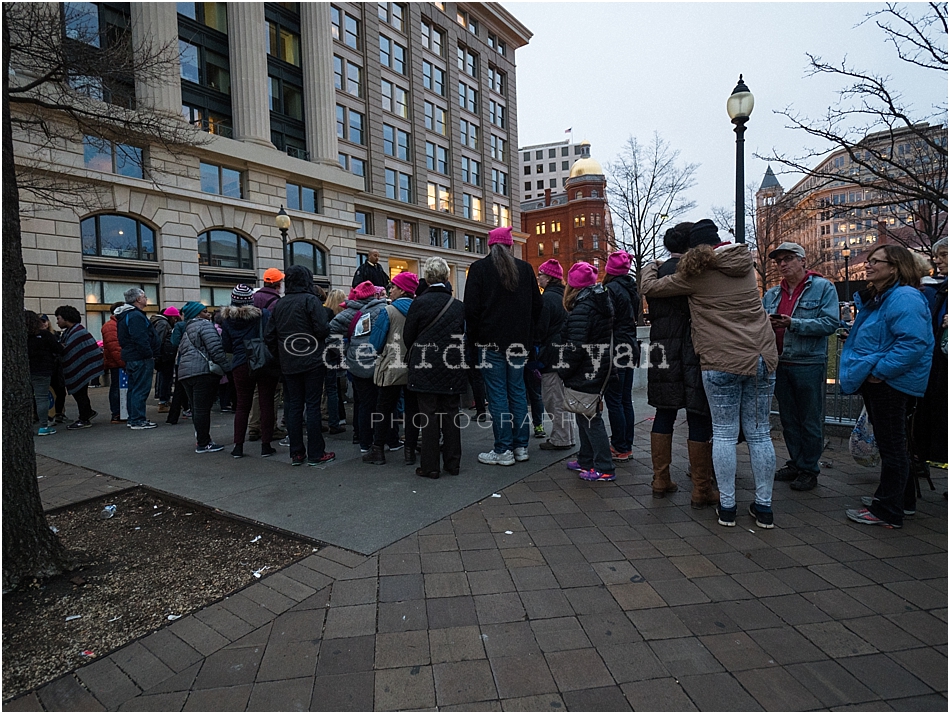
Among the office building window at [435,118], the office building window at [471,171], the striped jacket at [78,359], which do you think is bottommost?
the striped jacket at [78,359]

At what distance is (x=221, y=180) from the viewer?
2358 centimetres

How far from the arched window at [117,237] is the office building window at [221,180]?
372 cm

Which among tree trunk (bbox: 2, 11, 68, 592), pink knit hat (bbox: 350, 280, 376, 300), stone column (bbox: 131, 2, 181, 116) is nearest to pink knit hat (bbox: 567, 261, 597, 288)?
pink knit hat (bbox: 350, 280, 376, 300)

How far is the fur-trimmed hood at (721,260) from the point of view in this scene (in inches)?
142

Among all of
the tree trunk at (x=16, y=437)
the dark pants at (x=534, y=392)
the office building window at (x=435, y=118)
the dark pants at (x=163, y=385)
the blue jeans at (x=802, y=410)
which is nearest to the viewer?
the tree trunk at (x=16, y=437)

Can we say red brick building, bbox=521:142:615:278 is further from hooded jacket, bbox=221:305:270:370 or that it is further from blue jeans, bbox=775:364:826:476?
blue jeans, bbox=775:364:826:476

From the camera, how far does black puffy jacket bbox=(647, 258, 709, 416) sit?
3941mm

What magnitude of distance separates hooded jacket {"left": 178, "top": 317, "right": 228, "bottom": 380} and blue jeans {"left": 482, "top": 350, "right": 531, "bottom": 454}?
10.8 feet

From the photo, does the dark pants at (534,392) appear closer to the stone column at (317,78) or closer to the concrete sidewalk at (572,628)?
the concrete sidewalk at (572,628)

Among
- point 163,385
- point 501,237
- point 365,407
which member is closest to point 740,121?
point 501,237

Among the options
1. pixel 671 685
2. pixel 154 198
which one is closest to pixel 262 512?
pixel 671 685

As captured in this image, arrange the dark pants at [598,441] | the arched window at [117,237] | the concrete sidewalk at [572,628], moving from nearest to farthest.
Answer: the concrete sidewalk at [572,628]
the dark pants at [598,441]
the arched window at [117,237]

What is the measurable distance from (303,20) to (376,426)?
1218 inches

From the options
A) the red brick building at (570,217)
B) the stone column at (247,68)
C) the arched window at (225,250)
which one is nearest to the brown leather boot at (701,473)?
the arched window at (225,250)
